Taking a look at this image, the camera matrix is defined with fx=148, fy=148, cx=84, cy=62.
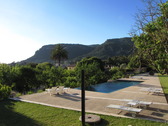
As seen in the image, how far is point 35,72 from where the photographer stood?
20.8m

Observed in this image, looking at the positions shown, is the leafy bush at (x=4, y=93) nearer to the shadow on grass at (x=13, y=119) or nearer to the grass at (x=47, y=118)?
the grass at (x=47, y=118)

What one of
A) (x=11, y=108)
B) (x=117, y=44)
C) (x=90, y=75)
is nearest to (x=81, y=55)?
(x=117, y=44)

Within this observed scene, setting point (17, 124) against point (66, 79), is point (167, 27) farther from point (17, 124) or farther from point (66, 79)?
point (66, 79)

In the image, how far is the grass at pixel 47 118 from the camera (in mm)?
5523

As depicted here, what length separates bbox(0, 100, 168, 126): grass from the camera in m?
5.52

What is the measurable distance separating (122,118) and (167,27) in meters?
3.81

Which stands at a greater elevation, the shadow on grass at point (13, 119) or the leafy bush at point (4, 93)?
the leafy bush at point (4, 93)

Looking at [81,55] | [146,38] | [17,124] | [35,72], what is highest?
[81,55]

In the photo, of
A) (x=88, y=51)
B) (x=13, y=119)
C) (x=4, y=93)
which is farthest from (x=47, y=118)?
(x=88, y=51)

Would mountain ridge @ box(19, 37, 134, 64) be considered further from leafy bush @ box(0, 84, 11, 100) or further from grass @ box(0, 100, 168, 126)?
grass @ box(0, 100, 168, 126)

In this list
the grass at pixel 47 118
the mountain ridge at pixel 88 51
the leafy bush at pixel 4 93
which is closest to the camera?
the grass at pixel 47 118

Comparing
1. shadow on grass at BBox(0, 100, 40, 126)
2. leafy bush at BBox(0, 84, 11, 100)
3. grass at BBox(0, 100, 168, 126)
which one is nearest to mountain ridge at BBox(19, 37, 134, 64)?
leafy bush at BBox(0, 84, 11, 100)

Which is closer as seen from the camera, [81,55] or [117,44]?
[117,44]

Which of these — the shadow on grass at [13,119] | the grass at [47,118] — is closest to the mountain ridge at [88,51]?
the grass at [47,118]
